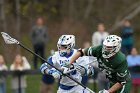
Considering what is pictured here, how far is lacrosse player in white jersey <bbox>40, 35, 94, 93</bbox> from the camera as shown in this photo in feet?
42.2

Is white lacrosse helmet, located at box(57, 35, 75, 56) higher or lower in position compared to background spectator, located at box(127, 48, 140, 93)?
higher

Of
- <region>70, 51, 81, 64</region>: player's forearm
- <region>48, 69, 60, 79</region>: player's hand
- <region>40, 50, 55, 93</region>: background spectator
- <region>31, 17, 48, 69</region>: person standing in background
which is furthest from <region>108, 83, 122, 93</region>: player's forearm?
<region>31, 17, 48, 69</region>: person standing in background

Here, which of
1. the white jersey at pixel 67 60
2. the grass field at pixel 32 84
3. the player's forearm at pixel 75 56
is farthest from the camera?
the grass field at pixel 32 84

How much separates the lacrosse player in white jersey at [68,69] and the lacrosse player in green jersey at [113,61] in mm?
546

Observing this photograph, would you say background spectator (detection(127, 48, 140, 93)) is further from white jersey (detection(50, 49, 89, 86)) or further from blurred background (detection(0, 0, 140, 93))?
blurred background (detection(0, 0, 140, 93))

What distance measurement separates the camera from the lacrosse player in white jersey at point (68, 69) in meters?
12.9

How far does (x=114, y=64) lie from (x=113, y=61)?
5cm

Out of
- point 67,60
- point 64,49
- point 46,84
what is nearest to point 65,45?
point 64,49

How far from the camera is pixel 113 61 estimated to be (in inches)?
484

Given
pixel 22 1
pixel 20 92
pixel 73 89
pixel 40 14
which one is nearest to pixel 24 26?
pixel 40 14

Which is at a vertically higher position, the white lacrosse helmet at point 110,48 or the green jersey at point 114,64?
the white lacrosse helmet at point 110,48

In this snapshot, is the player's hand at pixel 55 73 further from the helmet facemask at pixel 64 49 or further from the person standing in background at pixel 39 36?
the person standing in background at pixel 39 36

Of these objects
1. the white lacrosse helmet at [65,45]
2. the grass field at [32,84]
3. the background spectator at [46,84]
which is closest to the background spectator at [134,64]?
the grass field at [32,84]

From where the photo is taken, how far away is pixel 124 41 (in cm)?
2078
